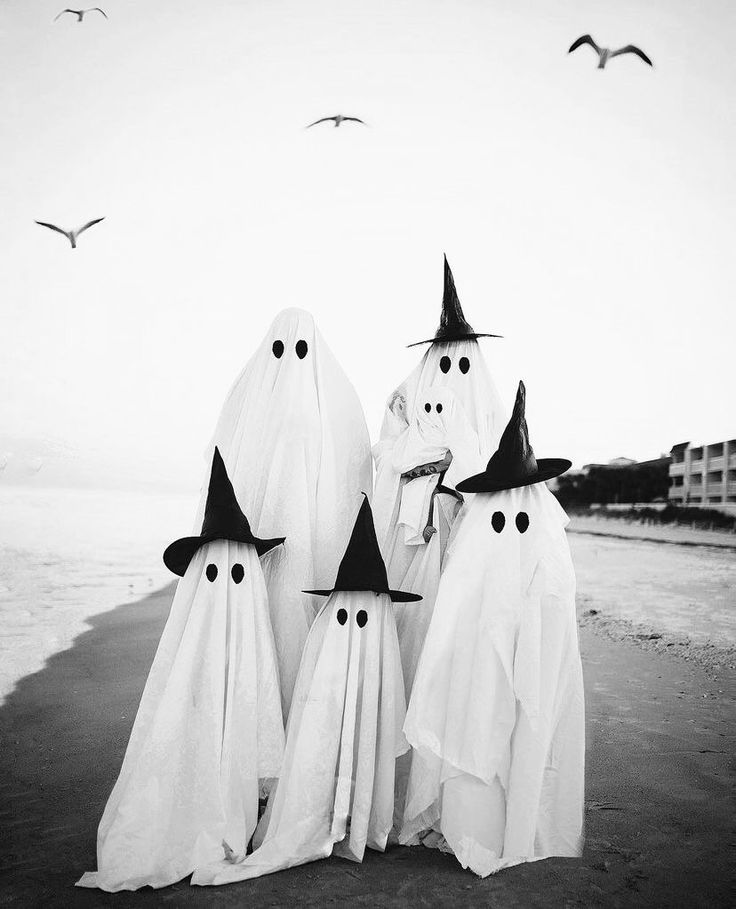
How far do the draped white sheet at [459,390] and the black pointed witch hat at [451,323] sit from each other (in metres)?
0.07

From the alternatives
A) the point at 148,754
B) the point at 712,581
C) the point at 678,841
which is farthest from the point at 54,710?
A: the point at 712,581

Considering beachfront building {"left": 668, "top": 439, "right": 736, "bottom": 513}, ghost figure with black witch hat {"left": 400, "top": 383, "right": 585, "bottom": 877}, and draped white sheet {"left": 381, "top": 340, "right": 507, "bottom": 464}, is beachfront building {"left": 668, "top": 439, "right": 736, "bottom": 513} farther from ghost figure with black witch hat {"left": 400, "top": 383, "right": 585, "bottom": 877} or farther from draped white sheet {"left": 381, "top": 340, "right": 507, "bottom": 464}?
ghost figure with black witch hat {"left": 400, "top": 383, "right": 585, "bottom": 877}

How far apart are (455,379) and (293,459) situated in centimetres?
131

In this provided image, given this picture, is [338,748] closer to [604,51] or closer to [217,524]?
[217,524]

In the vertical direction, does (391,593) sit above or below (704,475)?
below

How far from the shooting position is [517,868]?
3393 millimetres

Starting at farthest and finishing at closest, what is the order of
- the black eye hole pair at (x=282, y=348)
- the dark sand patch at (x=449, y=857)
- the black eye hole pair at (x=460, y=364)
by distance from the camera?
the black eye hole pair at (x=460, y=364) < the black eye hole pair at (x=282, y=348) < the dark sand patch at (x=449, y=857)

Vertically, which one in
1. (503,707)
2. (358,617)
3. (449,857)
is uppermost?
(358,617)

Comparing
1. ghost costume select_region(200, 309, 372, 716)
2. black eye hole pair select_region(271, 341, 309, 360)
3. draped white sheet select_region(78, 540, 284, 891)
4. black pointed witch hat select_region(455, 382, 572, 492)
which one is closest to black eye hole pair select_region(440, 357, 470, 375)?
ghost costume select_region(200, 309, 372, 716)

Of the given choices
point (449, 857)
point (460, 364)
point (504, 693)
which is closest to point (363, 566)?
point (504, 693)

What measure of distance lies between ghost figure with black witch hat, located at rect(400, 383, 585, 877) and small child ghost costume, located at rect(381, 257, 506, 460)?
3.38ft

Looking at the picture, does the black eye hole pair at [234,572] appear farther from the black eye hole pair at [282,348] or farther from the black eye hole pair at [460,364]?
the black eye hole pair at [460,364]

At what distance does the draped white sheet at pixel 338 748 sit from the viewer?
134 inches

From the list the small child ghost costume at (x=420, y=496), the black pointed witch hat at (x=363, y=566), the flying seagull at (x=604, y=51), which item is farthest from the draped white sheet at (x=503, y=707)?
the flying seagull at (x=604, y=51)
